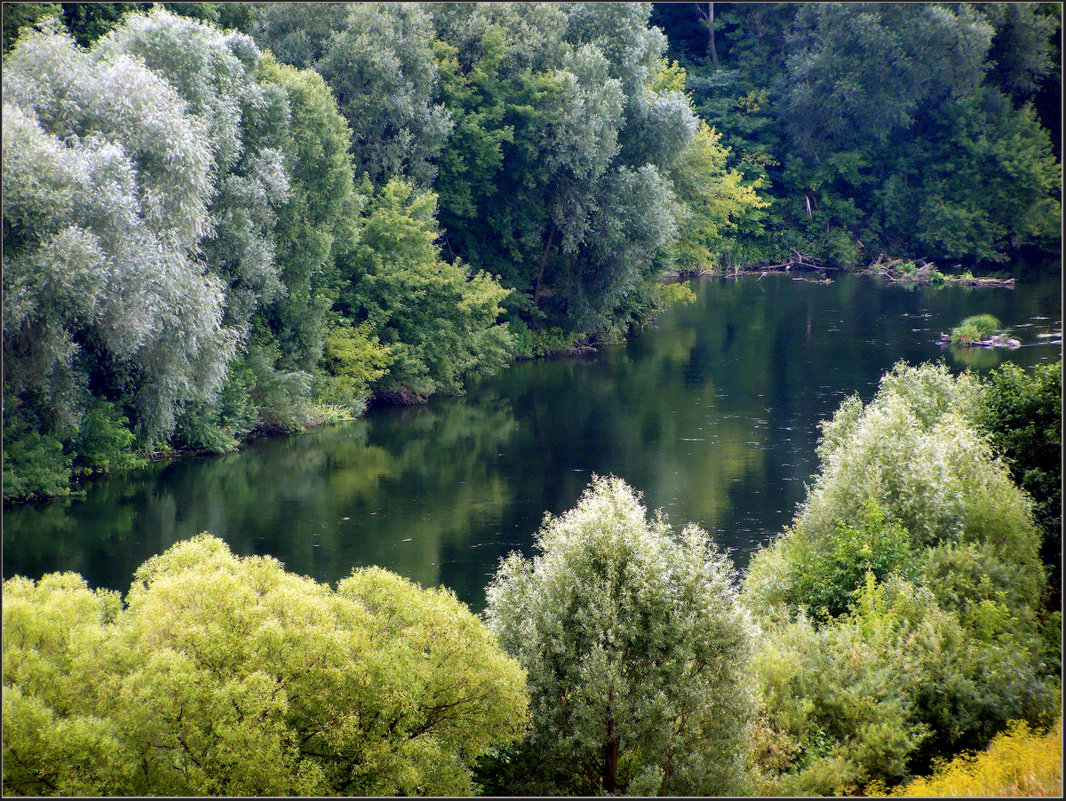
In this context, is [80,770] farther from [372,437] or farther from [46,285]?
[372,437]

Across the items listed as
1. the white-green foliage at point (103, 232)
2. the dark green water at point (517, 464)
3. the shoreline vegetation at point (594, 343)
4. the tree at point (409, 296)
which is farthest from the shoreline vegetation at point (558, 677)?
the tree at point (409, 296)

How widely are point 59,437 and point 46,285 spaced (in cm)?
562

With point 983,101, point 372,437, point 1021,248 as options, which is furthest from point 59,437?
point 1021,248

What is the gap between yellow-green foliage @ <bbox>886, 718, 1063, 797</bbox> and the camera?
47.1 ft

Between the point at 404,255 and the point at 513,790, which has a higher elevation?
the point at 404,255

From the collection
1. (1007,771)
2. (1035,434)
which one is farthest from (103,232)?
(1007,771)

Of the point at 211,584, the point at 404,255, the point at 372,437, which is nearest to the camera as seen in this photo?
the point at 211,584

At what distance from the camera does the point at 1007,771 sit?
15250 mm

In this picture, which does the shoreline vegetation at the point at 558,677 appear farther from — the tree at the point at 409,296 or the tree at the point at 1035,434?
the tree at the point at 409,296

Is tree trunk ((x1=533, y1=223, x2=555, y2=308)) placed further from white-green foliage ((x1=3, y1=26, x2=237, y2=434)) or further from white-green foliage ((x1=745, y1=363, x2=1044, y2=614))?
white-green foliage ((x1=745, y1=363, x2=1044, y2=614))

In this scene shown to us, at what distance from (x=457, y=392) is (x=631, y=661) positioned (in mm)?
31258

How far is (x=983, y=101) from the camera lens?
65625 mm

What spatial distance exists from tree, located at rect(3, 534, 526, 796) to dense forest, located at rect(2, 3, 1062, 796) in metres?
0.05

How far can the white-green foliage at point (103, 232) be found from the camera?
26.7m
